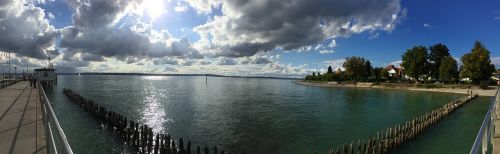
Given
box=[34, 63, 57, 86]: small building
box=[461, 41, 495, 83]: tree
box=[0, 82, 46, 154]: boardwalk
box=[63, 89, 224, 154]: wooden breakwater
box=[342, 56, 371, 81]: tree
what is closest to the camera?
box=[0, 82, 46, 154]: boardwalk

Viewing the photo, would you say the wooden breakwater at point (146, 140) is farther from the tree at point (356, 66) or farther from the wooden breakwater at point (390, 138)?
the tree at point (356, 66)

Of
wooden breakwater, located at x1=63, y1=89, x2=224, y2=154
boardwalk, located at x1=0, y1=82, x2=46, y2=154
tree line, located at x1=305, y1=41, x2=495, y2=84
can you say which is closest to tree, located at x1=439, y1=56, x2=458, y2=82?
tree line, located at x1=305, y1=41, x2=495, y2=84

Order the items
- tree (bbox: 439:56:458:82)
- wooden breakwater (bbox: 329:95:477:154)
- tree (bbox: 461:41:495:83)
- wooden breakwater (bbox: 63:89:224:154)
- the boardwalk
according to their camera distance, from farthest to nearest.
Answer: tree (bbox: 439:56:458:82), tree (bbox: 461:41:495:83), wooden breakwater (bbox: 329:95:477:154), wooden breakwater (bbox: 63:89:224:154), the boardwalk

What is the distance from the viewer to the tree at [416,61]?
387ft

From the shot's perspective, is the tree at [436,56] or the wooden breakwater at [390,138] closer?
the wooden breakwater at [390,138]

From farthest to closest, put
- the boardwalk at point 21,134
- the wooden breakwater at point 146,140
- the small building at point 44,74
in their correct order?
the small building at point 44,74
the wooden breakwater at point 146,140
the boardwalk at point 21,134

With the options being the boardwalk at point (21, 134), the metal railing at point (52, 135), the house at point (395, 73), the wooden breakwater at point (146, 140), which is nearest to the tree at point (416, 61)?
the house at point (395, 73)

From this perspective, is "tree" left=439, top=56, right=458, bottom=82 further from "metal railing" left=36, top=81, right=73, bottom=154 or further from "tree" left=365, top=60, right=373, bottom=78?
"metal railing" left=36, top=81, right=73, bottom=154

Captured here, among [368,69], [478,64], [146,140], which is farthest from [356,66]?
[146,140]

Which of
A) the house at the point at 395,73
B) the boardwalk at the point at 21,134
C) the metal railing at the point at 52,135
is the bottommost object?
the boardwalk at the point at 21,134

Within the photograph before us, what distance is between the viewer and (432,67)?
12119 centimetres

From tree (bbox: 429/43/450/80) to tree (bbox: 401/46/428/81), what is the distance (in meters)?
4.26

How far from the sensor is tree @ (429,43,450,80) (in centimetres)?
12121

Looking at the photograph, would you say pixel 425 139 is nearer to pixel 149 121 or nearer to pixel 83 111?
pixel 149 121
